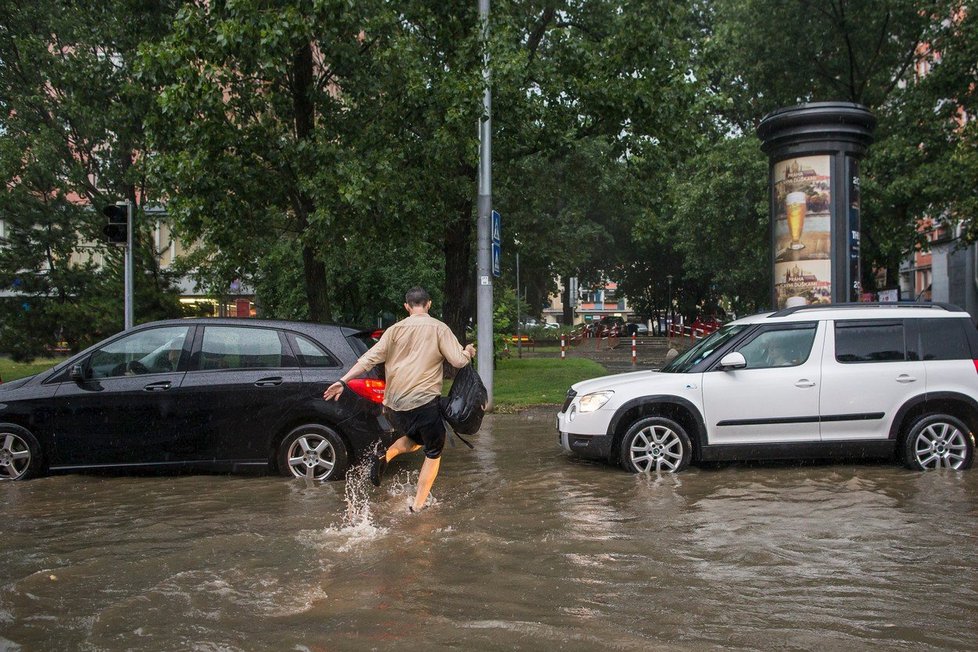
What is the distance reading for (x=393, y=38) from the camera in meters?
13.9

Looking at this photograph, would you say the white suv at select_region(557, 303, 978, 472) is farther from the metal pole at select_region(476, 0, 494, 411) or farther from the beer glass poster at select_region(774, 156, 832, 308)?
the beer glass poster at select_region(774, 156, 832, 308)

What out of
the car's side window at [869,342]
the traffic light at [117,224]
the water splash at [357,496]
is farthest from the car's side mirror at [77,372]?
the car's side window at [869,342]

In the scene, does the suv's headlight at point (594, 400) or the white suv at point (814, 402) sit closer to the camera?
the white suv at point (814, 402)

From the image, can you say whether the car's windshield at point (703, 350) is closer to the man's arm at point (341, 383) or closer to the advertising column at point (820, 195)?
the man's arm at point (341, 383)

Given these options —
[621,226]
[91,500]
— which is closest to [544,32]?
[91,500]

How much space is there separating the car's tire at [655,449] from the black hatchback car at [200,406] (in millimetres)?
2272

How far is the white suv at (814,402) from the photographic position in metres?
8.45

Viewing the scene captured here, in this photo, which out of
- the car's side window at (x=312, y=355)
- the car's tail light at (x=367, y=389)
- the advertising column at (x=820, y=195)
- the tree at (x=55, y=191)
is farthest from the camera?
the tree at (x=55, y=191)

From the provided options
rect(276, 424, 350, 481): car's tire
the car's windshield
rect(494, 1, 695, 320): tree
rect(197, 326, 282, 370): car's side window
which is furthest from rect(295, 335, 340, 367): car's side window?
rect(494, 1, 695, 320): tree

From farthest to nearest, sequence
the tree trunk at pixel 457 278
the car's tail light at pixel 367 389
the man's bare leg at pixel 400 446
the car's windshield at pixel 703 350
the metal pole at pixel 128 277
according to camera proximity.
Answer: the tree trunk at pixel 457 278, the metal pole at pixel 128 277, the car's windshield at pixel 703 350, the car's tail light at pixel 367 389, the man's bare leg at pixel 400 446

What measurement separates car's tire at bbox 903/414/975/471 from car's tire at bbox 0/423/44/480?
818 cm

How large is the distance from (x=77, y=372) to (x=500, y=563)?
5.03 m

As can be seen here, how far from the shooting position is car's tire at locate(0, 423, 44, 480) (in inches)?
332

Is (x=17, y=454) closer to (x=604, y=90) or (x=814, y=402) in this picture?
(x=814, y=402)
